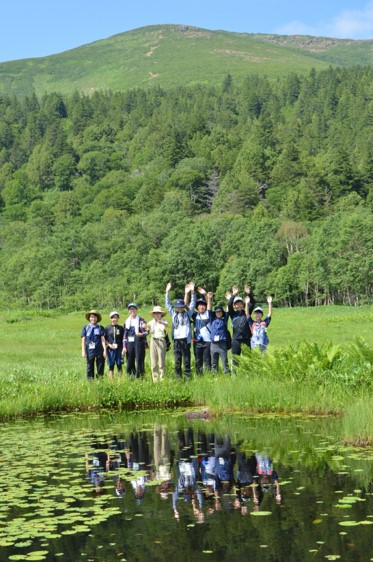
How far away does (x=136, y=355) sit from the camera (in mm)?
22469

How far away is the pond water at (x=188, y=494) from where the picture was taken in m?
8.95

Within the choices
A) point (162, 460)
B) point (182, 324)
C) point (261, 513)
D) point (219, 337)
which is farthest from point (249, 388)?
point (261, 513)

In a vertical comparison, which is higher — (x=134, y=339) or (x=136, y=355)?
(x=134, y=339)

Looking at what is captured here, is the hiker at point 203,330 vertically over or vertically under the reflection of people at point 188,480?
over

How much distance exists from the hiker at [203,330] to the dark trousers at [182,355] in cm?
35

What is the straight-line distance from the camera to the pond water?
29.3 feet

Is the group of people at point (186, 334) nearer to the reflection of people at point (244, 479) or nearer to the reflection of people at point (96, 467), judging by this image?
the reflection of people at point (96, 467)

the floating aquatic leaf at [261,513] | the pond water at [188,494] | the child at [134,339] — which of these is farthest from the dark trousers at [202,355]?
the floating aquatic leaf at [261,513]

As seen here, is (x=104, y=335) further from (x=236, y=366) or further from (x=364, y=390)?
(x=364, y=390)

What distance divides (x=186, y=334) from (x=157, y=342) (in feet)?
3.10

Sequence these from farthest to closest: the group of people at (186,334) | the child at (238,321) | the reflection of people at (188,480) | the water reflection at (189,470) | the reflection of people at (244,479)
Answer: the group of people at (186,334), the child at (238,321), the water reflection at (189,470), the reflection of people at (244,479), the reflection of people at (188,480)

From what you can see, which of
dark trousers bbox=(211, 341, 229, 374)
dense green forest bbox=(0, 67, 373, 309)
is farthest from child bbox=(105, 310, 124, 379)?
dense green forest bbox=(0, 67, 373, 309)

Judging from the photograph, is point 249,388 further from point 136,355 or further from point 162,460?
point 162,460

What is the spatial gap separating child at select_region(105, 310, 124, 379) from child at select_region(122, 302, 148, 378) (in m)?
0.21
